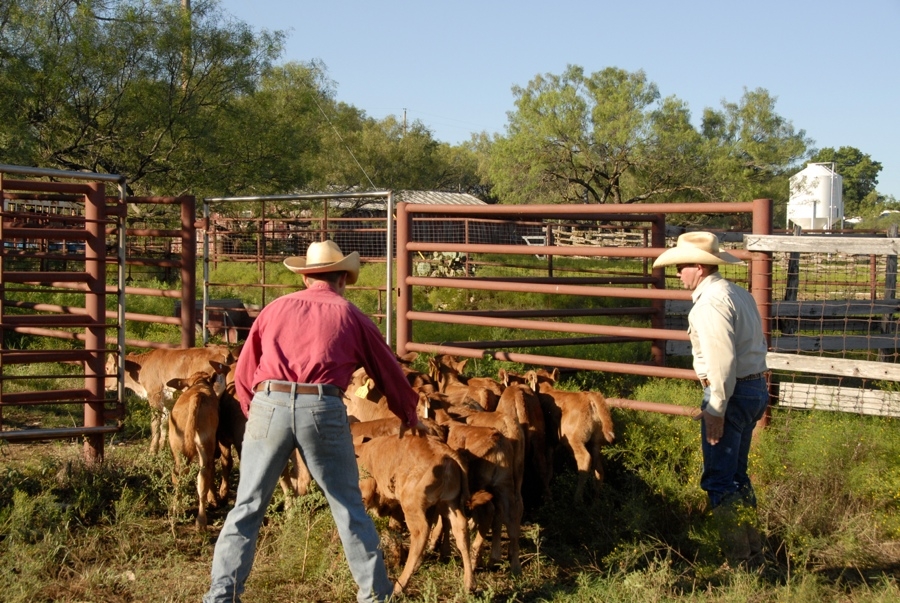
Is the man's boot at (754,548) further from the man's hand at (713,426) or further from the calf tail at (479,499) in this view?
the calf tail at (479,499)

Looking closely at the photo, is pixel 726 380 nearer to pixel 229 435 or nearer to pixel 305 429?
pixel 305 429

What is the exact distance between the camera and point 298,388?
5.01 meters

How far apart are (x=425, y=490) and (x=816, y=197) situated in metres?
50.4

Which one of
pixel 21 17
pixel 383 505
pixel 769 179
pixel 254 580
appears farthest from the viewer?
pixel 769 179

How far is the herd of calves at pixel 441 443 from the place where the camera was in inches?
226

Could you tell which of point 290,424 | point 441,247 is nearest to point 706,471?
point 290,424

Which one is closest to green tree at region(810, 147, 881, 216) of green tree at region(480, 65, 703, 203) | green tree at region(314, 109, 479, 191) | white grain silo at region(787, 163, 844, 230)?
white grain silo at region(787, 163, 844, 230)

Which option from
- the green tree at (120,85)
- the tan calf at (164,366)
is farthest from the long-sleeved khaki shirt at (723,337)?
the green tree at (120,85)

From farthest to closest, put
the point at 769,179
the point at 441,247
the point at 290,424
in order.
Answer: the point at 769,179 < the point at 441,247 < the point at 290,424

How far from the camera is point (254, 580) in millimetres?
5770

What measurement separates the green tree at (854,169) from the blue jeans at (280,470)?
4502 inches

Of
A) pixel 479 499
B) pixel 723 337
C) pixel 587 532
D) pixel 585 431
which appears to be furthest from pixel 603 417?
pixel 479 499

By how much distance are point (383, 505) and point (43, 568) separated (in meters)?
2.07

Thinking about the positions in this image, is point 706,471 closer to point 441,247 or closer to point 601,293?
point 601,293
